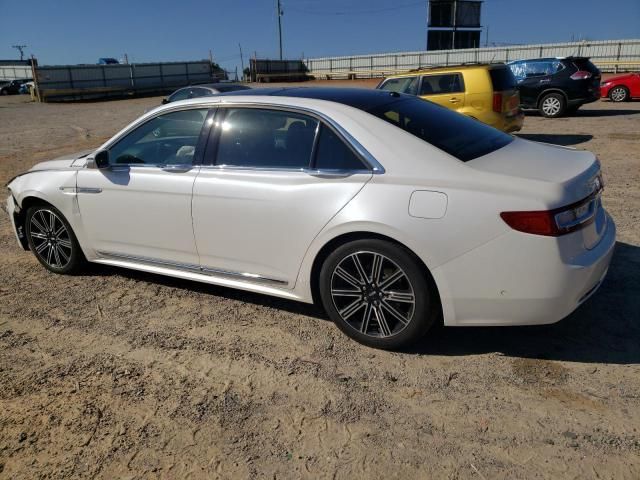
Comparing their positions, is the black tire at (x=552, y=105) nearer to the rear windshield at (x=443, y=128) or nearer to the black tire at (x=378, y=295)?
the rear windshield at (x=443, y=128)

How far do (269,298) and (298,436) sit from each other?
1765 mm

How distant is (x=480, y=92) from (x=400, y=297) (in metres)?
8.17

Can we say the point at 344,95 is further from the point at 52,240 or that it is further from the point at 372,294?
the point at 52,240

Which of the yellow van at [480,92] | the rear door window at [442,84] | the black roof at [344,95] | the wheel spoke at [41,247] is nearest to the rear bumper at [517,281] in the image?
the black roof at [344,95]

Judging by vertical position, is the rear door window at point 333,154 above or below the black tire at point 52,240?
above

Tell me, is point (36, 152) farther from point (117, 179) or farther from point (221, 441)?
point (221, 441)

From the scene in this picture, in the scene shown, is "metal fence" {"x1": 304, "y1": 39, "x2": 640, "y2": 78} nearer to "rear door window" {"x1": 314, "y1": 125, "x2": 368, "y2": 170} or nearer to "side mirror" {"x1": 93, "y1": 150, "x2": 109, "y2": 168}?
"rear door window" {"x1": 314, "y1": 125, "x2": 368, "y2": 170}

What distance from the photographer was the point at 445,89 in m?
11.0

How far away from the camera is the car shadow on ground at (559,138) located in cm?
1133

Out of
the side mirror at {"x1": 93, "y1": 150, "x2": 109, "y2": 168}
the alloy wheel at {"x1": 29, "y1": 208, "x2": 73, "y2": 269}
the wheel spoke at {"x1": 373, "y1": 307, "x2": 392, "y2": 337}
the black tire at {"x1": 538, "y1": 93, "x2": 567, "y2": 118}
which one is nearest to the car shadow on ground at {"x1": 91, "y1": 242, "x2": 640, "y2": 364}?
the wheel spoke at {"x1": 373, "y1": 307, "x2": 392, "y2": 337}

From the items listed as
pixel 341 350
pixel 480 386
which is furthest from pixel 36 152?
pixel 480 386

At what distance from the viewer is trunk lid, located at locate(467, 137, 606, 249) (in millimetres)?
3002

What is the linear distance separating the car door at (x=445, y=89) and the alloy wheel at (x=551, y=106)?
19.2 feet

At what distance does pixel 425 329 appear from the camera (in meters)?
3.30
